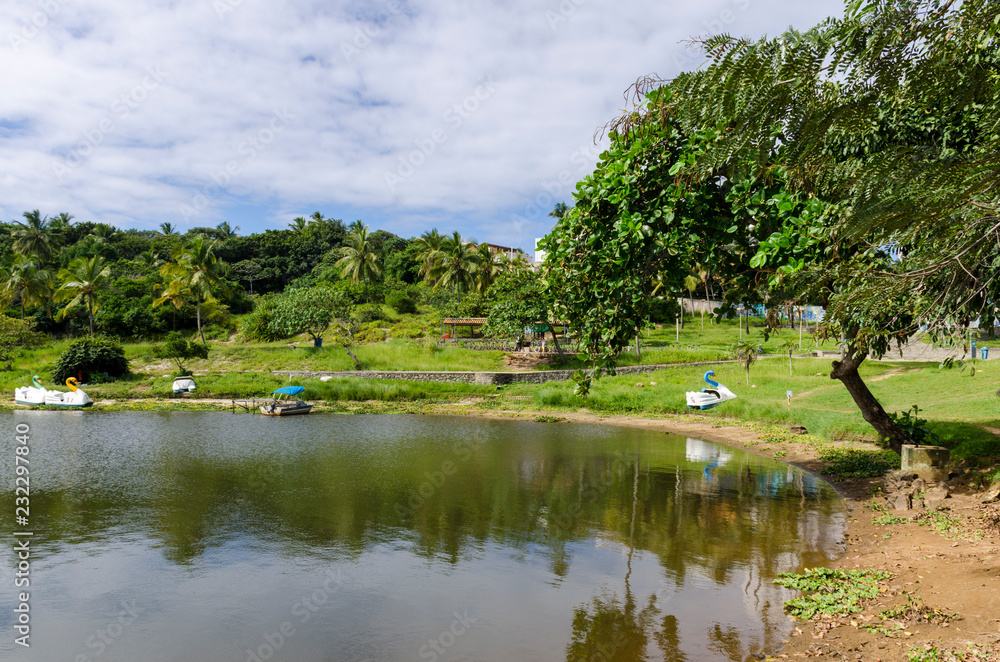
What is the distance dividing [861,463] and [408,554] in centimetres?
1100

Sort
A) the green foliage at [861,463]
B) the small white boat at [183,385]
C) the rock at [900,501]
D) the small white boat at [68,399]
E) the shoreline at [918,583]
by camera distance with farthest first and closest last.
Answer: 1. the small white boat at [183,385]
2. the small white boat at [68,399]
3. the green foliage at [861,463]
4. the rock at [900,501]
5. the shoreline at [918,583]

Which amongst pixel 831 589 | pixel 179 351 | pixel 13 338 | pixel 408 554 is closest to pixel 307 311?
pixel 179 351

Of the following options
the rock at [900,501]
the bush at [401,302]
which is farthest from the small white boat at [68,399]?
the bush at [401,302]

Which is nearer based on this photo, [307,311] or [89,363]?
[89,363]

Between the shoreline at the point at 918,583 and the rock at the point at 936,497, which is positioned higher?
the rock at the point at 936,497

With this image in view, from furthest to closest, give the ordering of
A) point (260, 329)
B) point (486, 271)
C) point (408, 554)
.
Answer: point (486, 271) < point (260, 329) < point (408, 554)

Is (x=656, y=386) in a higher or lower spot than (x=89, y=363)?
lower

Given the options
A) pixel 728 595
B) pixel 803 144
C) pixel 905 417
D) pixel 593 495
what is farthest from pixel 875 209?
pixel 905 417

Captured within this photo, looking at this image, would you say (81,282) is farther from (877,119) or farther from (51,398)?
(877,119)

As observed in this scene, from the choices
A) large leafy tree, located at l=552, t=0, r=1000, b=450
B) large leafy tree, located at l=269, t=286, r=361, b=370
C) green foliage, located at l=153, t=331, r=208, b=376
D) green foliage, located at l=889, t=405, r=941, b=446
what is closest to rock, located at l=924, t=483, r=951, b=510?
green foliage, located at l=889, t=405, r=941, b=446

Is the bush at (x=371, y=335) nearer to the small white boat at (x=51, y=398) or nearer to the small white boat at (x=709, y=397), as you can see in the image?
the small white boat at (x=51, y=398)

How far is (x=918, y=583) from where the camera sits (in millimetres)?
7086

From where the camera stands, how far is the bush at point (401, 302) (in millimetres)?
59594

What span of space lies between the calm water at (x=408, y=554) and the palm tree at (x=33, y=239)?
52.9m
